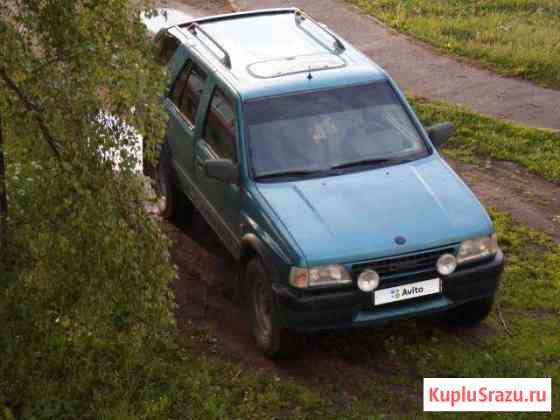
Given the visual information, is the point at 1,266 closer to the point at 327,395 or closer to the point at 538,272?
the point at 327,395

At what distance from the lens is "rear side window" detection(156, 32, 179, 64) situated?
10700mm

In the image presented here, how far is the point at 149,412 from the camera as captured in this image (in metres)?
7.89

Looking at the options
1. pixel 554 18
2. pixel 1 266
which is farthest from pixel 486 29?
pixel 1 266

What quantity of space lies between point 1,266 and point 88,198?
1.78 m

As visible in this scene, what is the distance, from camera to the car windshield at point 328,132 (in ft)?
29.2

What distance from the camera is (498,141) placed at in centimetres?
1260

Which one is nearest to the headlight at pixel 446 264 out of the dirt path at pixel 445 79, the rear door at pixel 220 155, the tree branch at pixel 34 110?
the rear door at pixel 220 155

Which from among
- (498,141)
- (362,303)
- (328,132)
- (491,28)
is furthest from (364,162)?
(491,28)

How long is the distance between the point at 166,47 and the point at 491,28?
7.49m

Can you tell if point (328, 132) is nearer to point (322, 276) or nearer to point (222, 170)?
point (222, 170)

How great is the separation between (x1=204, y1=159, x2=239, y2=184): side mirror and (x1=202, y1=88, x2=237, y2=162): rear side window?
23 centimetres

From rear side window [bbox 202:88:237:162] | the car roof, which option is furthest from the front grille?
the car roof

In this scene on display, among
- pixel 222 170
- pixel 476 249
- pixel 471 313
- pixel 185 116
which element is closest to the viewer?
pixel 476 249

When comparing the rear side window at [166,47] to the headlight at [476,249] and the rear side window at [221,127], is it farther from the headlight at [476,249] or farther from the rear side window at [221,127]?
the headlight at [476,249]
